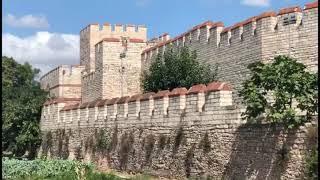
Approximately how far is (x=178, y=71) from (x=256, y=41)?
4581 millimetres

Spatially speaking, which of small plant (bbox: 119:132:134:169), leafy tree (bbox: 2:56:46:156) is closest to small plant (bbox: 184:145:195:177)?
small plant (bbox: 119:132:134:169)

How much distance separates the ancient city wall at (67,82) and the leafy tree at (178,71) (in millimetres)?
12164

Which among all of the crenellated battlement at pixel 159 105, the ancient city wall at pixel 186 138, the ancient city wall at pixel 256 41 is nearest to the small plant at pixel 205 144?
the ancient city wall at pixel 186 138

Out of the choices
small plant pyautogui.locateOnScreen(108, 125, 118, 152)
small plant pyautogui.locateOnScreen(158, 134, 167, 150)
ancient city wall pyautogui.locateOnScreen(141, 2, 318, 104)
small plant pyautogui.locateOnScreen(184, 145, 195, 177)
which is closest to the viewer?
small plant pyautogui.locateOnScreen(184, 145, 195, 177)

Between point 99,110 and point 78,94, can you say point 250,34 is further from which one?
point 78,94

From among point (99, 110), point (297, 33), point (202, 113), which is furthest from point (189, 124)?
point (99, 110)

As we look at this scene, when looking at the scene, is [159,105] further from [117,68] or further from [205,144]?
[117,68]

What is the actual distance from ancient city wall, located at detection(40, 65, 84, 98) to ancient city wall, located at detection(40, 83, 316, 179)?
11652 mm

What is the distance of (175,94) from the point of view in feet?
59.4

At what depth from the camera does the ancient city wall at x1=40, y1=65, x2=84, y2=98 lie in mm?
37150

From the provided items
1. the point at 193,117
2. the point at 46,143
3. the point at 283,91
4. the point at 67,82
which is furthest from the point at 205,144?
the point at 67,82

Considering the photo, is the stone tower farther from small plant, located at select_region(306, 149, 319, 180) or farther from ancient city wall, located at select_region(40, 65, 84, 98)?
small plant, located at select_region(306, 149, 319, 180)

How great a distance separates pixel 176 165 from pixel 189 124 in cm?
122

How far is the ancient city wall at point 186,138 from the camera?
45.5 feet
